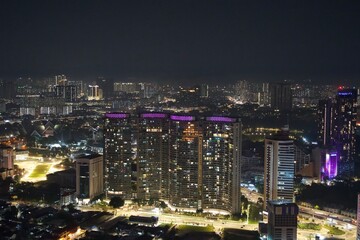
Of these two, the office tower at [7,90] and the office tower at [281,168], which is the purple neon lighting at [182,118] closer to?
the office tower at [281,168]

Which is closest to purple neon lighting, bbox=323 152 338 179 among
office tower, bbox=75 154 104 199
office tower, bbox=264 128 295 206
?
Result: office tower, bbox=264 128 295 206

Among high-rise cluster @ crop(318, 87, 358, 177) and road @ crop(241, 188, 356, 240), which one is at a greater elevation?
high-rise cluster @ crop(318, 87, 358, 177)

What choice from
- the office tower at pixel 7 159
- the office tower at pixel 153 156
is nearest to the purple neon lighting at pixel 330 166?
the office tower at pixel 153 156

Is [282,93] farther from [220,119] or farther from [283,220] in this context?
[283,220]

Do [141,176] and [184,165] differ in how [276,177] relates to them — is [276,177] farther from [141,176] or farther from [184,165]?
[141,176]

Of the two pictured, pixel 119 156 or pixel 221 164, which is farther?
pixel 119 156

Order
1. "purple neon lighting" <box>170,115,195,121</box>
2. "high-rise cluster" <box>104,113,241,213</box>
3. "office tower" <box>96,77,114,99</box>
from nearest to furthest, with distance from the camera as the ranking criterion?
"high-rise cluster" <box>104,113,241,213</box> → "purple neon lighting" <box>170,115,195,121</box> → "office tower" <box>96,77,114,99</box>

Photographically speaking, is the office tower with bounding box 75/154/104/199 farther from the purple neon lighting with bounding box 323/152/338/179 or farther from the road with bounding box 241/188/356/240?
the purple neon lighting with bounding box 323/152/338/179

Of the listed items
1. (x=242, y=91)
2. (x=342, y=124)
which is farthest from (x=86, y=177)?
(x=242, y=91)

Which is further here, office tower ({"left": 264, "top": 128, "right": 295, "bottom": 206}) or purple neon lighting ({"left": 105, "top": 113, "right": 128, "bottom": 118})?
purple neon lighting ({"left": 105, "top": 113, "right": 128, "bottom": 118})
